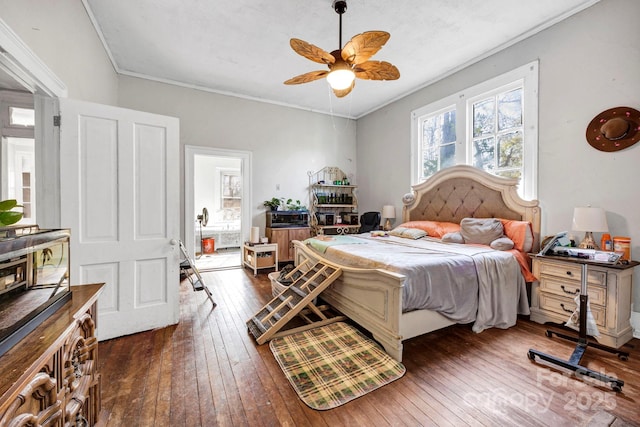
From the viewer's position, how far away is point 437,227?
400 cm

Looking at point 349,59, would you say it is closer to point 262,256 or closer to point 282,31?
point 282,31

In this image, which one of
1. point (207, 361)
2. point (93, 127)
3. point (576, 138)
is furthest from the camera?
point (576, 138)

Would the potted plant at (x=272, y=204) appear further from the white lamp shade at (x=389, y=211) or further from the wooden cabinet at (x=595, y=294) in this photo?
the wooden cabinet at (x=595, y=294)

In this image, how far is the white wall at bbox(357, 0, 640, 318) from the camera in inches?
99.3

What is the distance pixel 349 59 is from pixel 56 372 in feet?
9.02

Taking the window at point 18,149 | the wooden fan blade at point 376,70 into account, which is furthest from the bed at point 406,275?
the window at point 18,149

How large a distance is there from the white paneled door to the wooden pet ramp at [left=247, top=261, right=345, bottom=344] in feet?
3.12

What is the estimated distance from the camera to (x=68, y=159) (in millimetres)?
2234

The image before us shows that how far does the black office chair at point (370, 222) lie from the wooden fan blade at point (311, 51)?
335 cm

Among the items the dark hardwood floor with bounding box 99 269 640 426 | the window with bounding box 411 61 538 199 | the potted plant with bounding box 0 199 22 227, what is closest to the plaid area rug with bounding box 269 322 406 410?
the dark hardwood floor with bounding box 99 269 640 426

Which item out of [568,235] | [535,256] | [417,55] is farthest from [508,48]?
[535,256]

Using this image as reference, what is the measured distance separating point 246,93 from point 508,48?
13.5ft

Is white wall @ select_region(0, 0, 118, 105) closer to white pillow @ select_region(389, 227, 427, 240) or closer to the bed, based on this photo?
the bed

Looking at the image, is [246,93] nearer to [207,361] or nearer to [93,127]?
[93,127]
